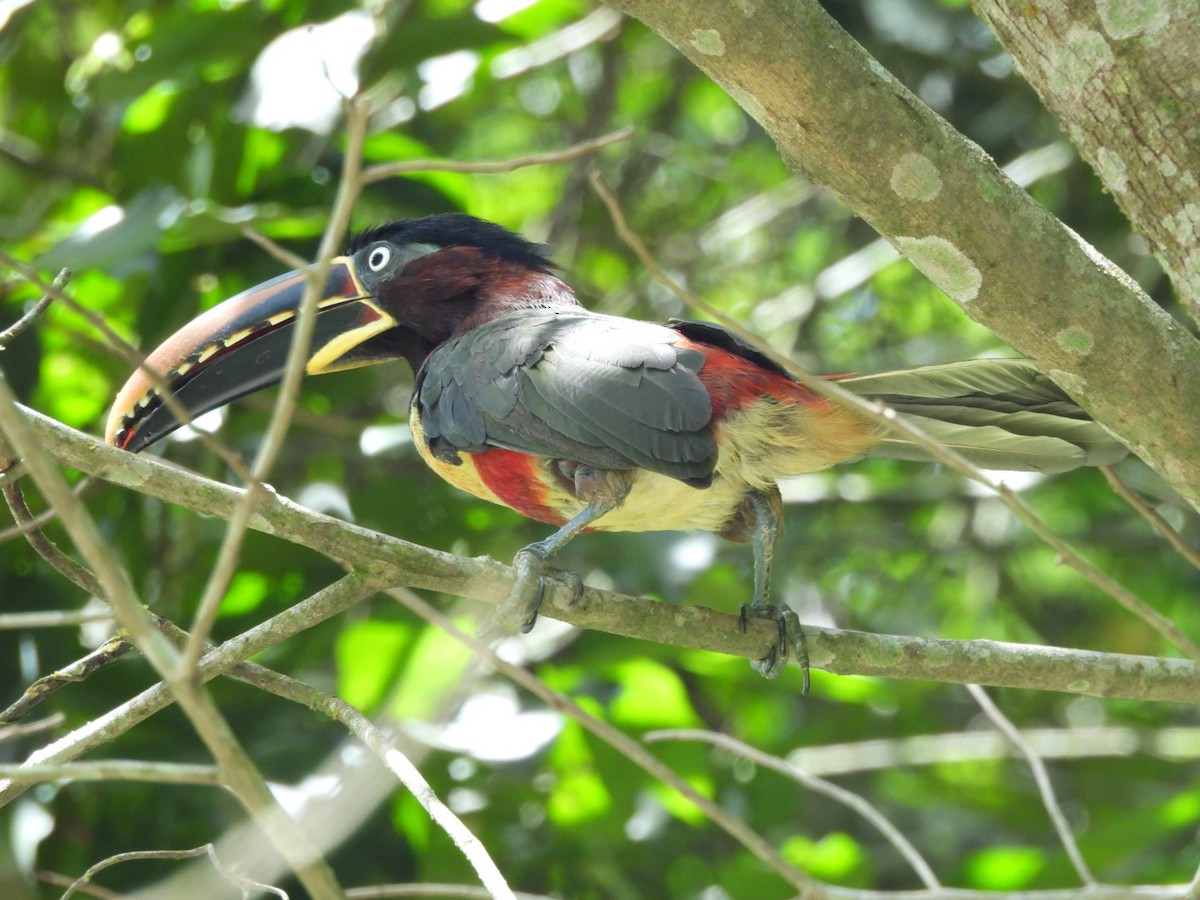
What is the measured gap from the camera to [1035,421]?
325 centimetres

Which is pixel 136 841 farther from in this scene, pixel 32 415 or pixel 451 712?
pixel 451 712

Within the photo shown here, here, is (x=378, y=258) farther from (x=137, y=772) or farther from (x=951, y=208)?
(x=137, y=772)

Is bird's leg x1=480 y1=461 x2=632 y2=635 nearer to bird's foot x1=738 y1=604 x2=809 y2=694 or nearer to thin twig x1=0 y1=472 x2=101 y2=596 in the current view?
bird's foot x1=738 y1=604 x2=809 y2=694

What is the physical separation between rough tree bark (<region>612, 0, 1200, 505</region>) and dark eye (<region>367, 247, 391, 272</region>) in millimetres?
1867

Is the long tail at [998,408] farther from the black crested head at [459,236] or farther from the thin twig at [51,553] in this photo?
the thin twig at [51,553]

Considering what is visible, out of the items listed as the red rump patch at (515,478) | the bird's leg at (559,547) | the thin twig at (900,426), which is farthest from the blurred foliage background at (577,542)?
the thin twig at (900,426)

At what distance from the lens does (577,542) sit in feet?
16.7

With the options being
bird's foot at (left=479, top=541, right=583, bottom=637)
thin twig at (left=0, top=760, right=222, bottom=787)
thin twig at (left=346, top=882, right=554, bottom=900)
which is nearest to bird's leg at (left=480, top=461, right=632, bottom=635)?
bird's foot at (left=479, top=541, right=583, bottom=637)

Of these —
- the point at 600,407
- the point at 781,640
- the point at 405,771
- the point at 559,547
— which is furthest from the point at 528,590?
the point at 405,771

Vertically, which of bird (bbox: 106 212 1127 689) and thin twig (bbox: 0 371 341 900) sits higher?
thin twig (bbox: 0 371 341 900)

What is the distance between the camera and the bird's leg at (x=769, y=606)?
3.38 metres

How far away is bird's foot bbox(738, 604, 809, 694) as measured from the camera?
11.0 ft

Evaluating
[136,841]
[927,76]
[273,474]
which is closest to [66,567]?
[136,841]

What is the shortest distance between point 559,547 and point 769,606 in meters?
0.62
